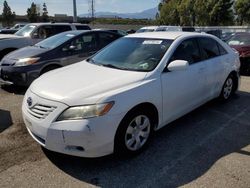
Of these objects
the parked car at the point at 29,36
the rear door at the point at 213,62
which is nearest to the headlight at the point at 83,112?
the rear door at the point at 213,62

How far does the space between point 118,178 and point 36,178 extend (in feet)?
3.13

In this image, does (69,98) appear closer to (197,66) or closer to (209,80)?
(197,66)

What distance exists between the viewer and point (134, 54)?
496cm

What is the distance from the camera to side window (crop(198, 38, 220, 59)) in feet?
18.9

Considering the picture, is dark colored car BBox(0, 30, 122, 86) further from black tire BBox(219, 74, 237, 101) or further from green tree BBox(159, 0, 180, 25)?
green tree BBox(159, 0, 180, 25)

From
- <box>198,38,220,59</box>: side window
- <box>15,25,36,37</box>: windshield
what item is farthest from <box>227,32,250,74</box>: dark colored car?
<box>15,25,36,37</box>: windshield

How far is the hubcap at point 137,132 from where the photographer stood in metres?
4.04

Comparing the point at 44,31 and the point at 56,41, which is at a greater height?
the point at 44,31

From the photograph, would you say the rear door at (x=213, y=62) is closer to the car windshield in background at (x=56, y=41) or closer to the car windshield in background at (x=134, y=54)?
the car windshield in background at (x=134, y=54)

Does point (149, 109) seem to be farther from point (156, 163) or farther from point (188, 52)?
point (188, 52)

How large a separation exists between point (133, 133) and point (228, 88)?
3.39m

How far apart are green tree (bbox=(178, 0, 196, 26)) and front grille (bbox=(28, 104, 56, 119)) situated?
42.1 metres

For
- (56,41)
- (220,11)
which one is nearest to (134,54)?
(56,41)

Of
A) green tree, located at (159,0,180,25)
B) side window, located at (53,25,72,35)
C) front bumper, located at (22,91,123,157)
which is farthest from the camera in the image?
green tree, located at (159,0,180,25)
